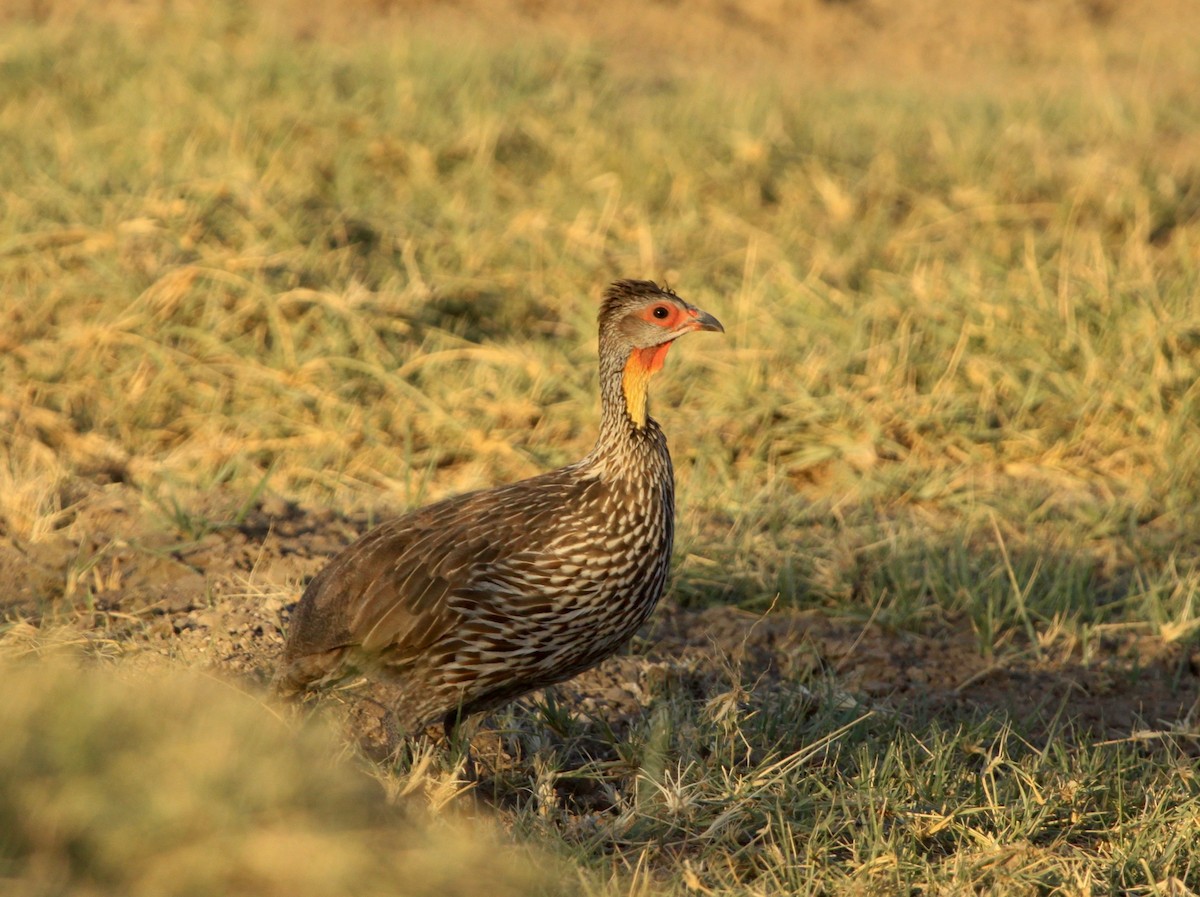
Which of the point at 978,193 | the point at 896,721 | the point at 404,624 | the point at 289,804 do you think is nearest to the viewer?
the point at 289,804

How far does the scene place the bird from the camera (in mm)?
4324

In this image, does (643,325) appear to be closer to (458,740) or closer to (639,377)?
(639,377)

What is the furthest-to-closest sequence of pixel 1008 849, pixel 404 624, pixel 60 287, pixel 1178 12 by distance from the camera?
1. pixel 1178 12
2. pixel 60 287
3. pixel 404 624
4. pixel 1008 849

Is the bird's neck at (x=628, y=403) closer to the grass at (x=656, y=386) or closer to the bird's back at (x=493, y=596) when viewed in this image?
the bird's back at (x=493, y=596)

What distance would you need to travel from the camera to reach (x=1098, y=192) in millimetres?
9367

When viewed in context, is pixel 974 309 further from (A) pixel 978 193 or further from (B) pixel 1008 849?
(B) pixel 1008 849

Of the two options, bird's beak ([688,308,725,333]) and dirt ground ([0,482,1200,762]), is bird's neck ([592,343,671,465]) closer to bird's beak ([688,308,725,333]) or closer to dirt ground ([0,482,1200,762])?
bird's beak ([688,308,725,333])

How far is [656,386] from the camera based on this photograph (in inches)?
302

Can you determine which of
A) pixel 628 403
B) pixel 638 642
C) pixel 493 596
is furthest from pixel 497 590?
pixel 638 642

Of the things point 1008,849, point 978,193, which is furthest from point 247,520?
point 978,193

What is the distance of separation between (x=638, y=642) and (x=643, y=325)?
1194 millimetres

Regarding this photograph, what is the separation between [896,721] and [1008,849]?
0.81 meters

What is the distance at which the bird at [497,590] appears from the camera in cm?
432

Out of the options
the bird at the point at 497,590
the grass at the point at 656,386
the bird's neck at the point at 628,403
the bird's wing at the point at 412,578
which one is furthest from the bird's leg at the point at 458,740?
the bird's neck at the point at 628,403
